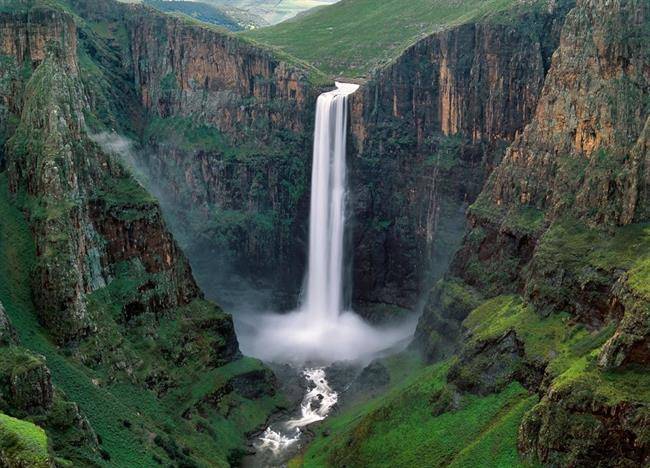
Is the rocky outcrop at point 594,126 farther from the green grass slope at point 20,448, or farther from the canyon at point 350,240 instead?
the green grass slope at point 20,448

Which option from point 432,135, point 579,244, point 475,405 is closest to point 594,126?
point 579,244

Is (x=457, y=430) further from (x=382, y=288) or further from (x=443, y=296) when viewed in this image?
(x=382, y=288)

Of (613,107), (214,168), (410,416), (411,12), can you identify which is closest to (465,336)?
(410,416)

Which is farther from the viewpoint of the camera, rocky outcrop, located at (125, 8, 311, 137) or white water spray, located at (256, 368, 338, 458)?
rocky outcrop, located at (125, 8, 311, 137)

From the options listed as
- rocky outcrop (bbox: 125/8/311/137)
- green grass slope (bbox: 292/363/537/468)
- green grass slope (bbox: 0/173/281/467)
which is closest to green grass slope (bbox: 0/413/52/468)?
green grass slope (bbox: 0/173/281/467)

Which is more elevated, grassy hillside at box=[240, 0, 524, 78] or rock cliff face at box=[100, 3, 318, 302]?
grassy hillside at box=[240, 0, 524, 78]

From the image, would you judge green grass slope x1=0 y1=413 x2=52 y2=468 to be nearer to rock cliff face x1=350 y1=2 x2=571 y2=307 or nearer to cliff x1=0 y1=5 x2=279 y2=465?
cliff x1=0 y1=5 x2=279 y2=465

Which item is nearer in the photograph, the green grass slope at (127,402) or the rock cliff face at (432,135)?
the green grass slope at (127,402)

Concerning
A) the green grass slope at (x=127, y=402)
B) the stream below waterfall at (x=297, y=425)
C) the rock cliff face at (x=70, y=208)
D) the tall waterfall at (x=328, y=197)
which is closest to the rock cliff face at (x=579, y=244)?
the stream below waterfall at (x=297, y=425)
